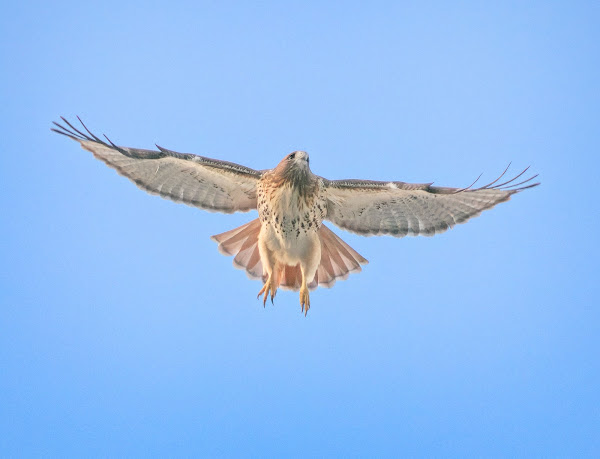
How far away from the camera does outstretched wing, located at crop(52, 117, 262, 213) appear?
10414 mm

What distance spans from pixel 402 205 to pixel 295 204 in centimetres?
174

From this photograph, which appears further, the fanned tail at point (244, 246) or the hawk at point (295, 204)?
the fanned tail at point (244, 246)

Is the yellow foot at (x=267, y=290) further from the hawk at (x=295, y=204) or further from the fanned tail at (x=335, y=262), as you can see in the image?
the fanned tail at (x=335, y=262)

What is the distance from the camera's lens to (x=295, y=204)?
1027cm

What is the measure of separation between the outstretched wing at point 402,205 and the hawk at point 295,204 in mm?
14

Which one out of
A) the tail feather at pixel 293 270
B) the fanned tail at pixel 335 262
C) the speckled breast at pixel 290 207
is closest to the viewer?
the speckled breast at pixel 290 207

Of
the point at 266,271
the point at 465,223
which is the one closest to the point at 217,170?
the point at 266,271

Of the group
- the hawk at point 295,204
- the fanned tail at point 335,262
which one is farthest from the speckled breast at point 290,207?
the fanned tail at point 335,262

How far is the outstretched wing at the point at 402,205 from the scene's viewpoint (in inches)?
421

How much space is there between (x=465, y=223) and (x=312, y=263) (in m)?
2.32

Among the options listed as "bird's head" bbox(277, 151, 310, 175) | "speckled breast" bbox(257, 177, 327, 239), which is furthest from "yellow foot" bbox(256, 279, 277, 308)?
"bird's head" bbox(277, 151, 310, 175)

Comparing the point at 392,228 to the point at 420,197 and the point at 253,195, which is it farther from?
the point at 253,195

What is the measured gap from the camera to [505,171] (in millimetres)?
9953

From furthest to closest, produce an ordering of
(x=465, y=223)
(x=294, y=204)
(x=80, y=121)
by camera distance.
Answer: (x=465, y=223) → (x=294, y=204) → (x=80, y=121)
